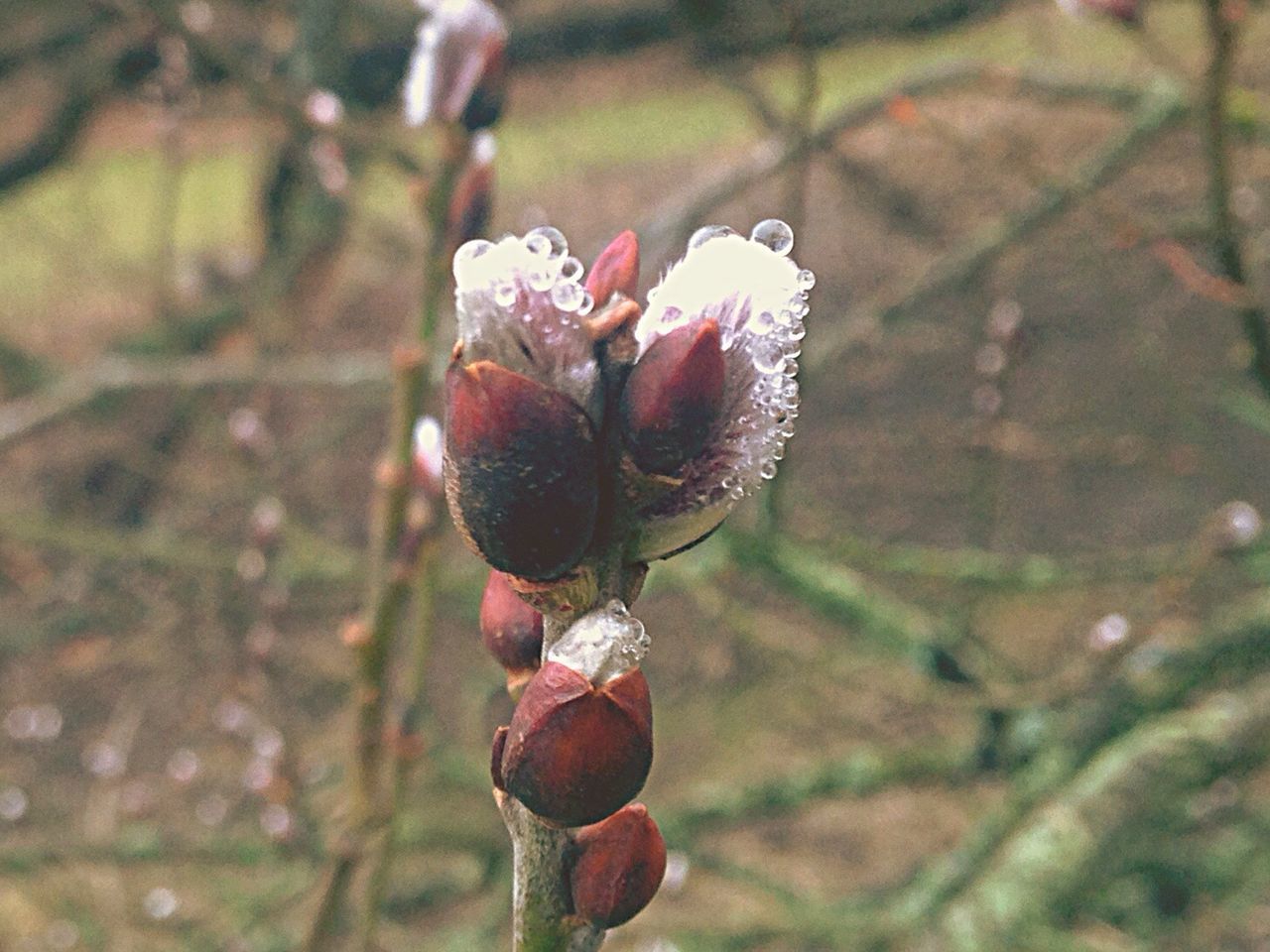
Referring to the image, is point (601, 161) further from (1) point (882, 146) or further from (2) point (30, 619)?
(2) point (30, 619)

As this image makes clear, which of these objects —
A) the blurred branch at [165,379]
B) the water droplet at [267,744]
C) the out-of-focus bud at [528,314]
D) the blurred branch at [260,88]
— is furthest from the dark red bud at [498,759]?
the blurred branch at [165,379]

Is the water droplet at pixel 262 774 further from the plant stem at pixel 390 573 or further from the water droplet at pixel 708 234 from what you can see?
the water droplet at pixel 708 234

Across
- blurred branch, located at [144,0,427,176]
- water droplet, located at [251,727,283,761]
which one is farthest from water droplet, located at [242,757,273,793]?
blurred branch, located at [144,0,427,176]

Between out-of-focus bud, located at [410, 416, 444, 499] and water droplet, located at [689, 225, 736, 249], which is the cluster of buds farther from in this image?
out-of-focus bud, located at [410, 416, 444, 499]

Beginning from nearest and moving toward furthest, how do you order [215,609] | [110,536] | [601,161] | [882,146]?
A: [215,609]
[110,536]
[882,146]
[601,161]

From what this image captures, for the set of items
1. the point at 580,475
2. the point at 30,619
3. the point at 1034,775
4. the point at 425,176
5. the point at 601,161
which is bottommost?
the point at 601,161

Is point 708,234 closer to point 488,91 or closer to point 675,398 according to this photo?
point 675,398

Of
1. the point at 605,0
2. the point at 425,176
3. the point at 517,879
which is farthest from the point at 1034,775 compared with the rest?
the point at 605,0
